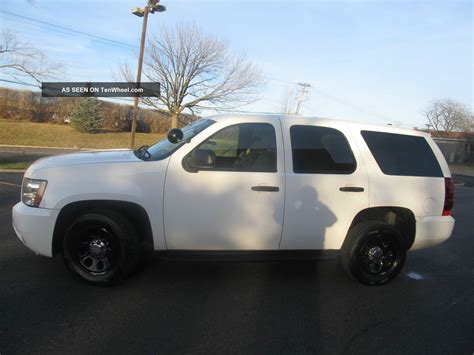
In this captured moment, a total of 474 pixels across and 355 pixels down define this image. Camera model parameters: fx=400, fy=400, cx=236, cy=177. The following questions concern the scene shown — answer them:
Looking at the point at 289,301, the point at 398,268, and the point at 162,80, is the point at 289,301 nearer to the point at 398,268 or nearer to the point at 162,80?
the point at 398,268

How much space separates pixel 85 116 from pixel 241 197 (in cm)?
2991

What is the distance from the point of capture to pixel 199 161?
3986mm

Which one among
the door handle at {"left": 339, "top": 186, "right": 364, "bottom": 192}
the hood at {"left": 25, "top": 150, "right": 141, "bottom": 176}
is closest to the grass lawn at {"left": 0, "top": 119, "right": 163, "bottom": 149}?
the hood at {"left": 25, "top": 150, "right": 141, "bottom": 176}

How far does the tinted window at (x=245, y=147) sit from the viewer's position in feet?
13.5

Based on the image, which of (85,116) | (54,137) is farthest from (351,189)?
(85,116)

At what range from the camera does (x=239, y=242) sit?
4105 millimetres

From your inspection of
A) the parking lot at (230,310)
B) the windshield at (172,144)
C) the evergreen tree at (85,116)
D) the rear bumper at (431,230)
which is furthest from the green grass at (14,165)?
the evergreen tree at (85,116)

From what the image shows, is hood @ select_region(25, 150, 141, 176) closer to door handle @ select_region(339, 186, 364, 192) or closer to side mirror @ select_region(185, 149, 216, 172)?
side mirror @ select_region(185, 149, 216, 172)

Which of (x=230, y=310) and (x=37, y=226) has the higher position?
(x=37, y=226)

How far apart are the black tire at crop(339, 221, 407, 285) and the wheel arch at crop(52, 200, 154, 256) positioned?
7.03ft

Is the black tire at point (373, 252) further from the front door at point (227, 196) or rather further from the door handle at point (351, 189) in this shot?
the front door at point (227, 196)

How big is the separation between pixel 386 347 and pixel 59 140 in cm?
2840

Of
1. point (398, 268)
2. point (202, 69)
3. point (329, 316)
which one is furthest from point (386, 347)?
point (202, 69)

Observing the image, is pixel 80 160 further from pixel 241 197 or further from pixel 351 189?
pixel 351 189
